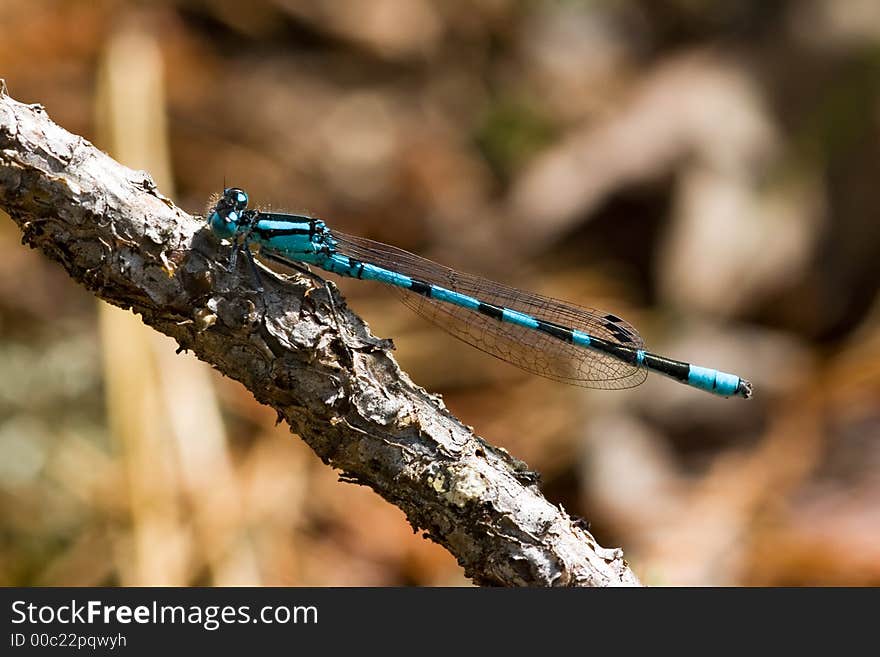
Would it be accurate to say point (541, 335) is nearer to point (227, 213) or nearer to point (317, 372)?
point (227, 213)

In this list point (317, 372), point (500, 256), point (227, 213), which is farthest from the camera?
point (500, 256)

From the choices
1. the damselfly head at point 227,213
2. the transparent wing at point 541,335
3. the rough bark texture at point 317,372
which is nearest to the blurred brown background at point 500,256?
the transparent wing at point 541,335

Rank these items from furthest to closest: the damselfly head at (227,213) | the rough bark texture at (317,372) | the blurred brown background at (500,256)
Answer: the blurred brown background at (500,256) → the damselfly head at (227,213) → the rough bark texture at (317,372)

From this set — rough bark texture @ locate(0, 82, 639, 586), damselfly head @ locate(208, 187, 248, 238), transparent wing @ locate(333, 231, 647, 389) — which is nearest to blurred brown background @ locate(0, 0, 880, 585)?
transparent wing @ locate(333, 231, 647, 389)

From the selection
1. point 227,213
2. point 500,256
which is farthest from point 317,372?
point 500,256

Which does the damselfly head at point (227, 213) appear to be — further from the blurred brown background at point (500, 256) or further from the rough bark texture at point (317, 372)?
the blurred brown background at point (500, 256)
